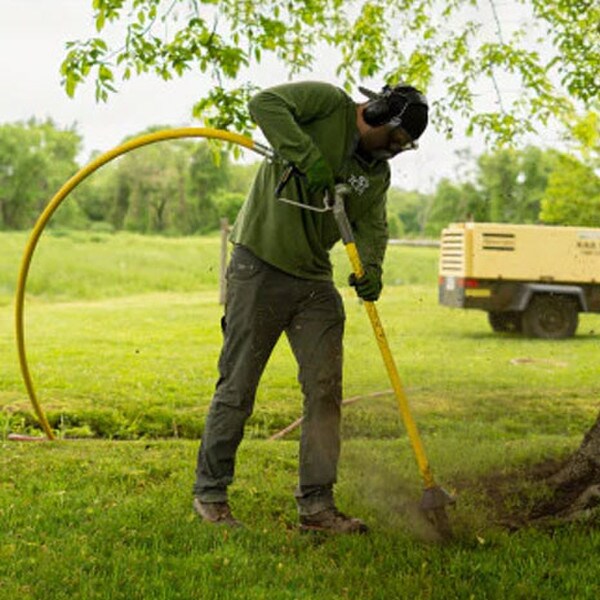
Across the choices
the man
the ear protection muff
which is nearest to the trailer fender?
the man

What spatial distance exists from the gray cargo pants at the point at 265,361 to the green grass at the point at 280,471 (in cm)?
23

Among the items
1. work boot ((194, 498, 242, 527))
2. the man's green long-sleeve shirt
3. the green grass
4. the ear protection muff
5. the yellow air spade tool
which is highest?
the ear protection muff

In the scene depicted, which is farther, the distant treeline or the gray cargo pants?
the distant treeline

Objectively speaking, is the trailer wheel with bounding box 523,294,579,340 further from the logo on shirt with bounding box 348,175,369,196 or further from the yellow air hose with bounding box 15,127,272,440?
the logo on shirt with bounding box 348,175,369,196

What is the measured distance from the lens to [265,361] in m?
3.98

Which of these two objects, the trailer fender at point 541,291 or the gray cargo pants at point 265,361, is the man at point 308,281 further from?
the trailer fender at point 541,291

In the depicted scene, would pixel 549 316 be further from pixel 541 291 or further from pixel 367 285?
pixel 367 285

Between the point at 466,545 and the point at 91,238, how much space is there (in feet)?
85.2

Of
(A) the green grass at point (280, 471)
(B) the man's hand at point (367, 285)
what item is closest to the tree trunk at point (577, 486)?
(A) the green grass at point (280, 471)

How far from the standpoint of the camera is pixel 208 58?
6.45 metres

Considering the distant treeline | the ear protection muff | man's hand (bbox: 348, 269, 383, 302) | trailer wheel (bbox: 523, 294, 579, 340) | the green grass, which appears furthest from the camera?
the distant treeline

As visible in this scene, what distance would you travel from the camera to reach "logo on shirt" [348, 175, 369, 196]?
12.8ft

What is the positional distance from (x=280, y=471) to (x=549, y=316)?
769cm

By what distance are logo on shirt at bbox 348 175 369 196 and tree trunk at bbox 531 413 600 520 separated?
1657 mm
